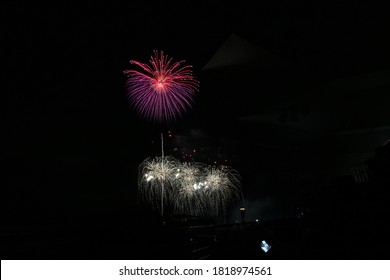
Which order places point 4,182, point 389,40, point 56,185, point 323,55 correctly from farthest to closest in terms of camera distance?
point 56,185, point 4,182, point 323,55, point 389,40

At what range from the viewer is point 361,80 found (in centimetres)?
1477

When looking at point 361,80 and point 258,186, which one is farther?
point 258,186

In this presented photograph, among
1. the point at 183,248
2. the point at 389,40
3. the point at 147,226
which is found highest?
the point at 389,40

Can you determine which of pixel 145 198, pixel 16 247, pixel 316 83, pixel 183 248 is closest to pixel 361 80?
pixel 316 83

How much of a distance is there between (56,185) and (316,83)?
67.6 meters

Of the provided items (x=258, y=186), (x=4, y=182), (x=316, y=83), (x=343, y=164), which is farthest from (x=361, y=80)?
(x=4, y=182)

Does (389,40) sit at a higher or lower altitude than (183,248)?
higher

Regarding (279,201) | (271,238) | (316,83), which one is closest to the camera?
(271,238)

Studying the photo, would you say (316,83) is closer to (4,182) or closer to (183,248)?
(183,248)

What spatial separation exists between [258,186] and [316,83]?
126ft

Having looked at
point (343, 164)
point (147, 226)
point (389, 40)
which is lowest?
point (147, 226)

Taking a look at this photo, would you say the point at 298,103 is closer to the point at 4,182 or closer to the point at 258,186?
the point at 258,186

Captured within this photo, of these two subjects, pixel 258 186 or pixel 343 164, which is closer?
pixel 343 164

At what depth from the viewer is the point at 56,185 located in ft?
224
